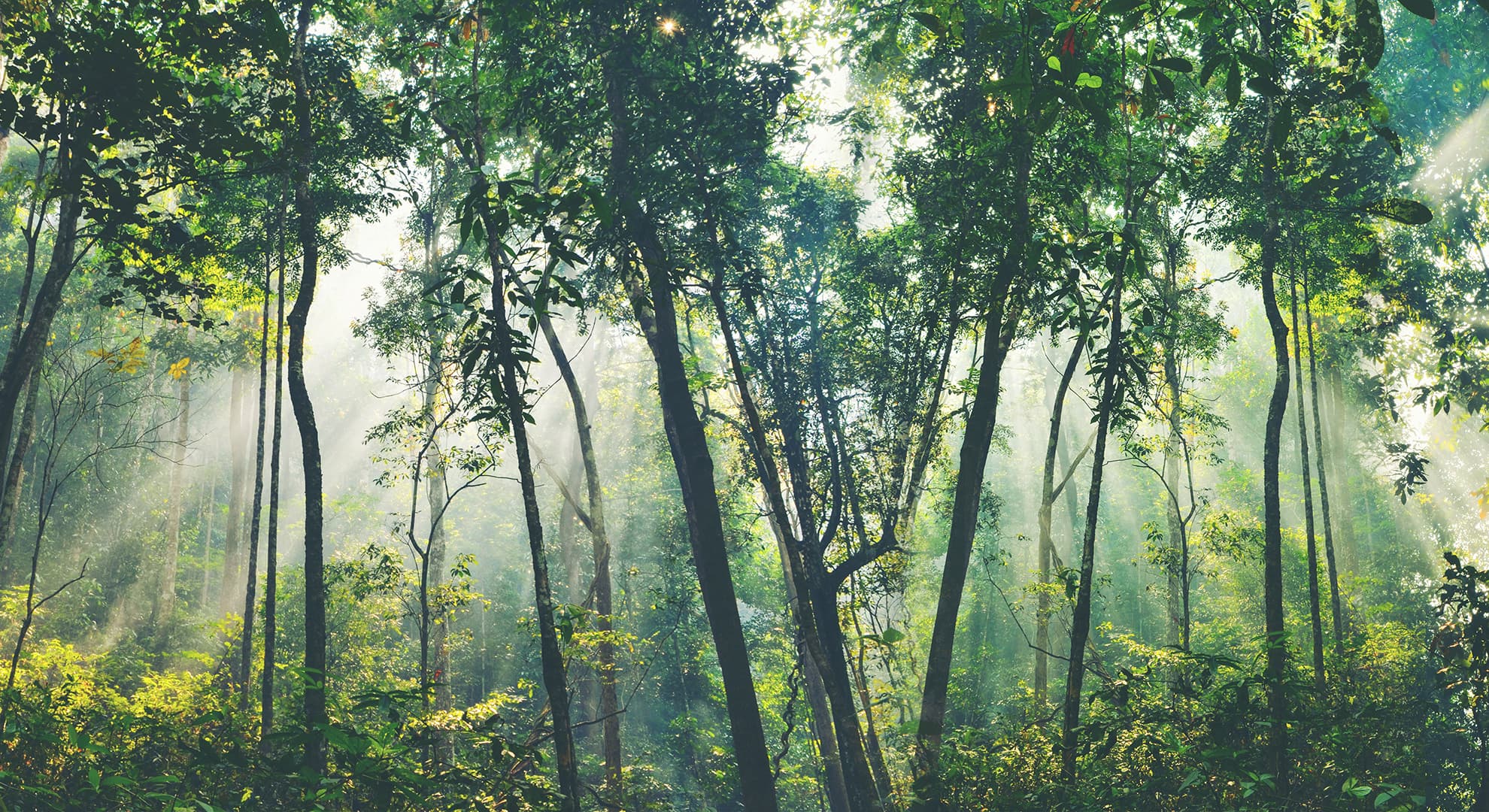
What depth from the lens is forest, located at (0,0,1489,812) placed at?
3.46 m

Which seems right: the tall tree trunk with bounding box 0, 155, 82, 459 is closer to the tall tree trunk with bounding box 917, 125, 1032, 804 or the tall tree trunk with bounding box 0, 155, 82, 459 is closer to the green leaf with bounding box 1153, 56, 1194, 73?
the green leaf with bounding box 1153, 56, 1194, 73

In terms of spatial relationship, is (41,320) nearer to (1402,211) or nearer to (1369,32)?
(1369,32)

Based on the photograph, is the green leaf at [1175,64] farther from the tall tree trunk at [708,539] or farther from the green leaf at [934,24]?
the tall tree trunk at [708,539]

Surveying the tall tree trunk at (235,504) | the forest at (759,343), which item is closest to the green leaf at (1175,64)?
the forest at (759,343)

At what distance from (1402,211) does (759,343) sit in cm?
805

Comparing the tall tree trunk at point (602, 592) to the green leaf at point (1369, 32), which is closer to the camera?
the green leaf at point (1369, 32)

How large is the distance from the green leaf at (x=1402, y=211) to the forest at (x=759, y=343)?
0.06ft

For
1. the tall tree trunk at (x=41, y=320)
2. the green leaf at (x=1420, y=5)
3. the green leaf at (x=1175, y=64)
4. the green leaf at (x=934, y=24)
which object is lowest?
the green leaf at (x=1420, y=5)

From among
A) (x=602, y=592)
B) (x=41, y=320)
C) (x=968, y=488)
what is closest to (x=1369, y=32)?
(x=968, y=488)

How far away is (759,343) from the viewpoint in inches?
384

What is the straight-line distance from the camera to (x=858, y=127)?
32.7 ft

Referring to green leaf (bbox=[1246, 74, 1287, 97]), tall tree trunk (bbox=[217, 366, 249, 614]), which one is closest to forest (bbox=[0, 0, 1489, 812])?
green leaf (bbox=[1246, 74, 1287, 97])

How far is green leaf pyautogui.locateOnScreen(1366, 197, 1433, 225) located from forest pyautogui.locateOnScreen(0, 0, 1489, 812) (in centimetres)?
2

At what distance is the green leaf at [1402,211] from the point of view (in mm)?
1713
